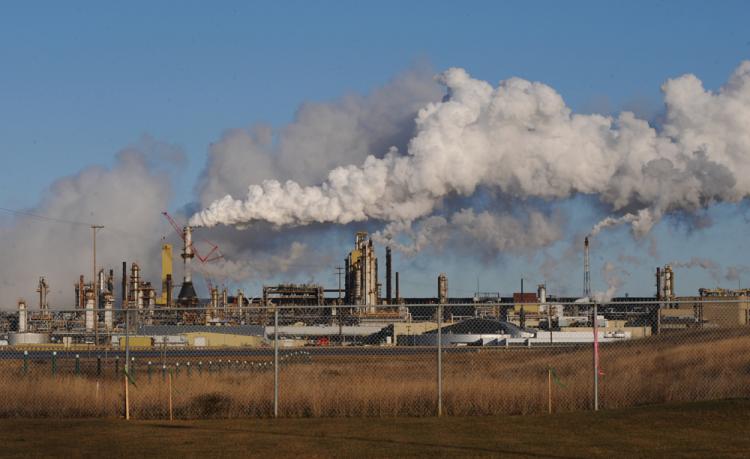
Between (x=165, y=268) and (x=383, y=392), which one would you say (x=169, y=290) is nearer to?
(x=165, y=268)

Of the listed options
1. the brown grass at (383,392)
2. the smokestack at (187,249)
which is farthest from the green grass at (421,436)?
the smokestack at (187,249)

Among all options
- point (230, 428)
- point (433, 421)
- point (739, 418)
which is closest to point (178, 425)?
point (230, 428)

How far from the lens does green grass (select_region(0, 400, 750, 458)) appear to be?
654 inches

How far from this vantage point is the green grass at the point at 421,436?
16609mm

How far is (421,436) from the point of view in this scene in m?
18.6

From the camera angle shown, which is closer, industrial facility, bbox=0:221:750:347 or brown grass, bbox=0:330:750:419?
brown grass, bbox=0:330:750:419

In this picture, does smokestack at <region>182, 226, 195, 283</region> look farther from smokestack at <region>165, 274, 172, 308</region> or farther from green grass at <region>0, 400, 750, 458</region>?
green grass at <region>0, 400, 750, 458</region>

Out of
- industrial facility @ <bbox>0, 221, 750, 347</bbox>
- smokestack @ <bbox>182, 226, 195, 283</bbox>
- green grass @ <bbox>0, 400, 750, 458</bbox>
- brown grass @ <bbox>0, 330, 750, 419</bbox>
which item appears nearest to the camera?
green grass @ <bbox>0, 400, 750, 458</bbox>

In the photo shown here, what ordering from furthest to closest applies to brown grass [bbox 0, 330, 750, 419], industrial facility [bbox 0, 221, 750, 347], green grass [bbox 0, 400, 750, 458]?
industrial facility [bbox 0, 221, 750, 347]
brown grass [bbox 0, 330, 750, 419]
green grass [bbox 0, 400, 750, 458]

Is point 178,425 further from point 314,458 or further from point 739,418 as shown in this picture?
point 739,418

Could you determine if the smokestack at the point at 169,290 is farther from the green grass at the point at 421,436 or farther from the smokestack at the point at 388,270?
the green grass at the point at 421,436

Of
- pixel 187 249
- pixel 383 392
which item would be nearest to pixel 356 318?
pixel 187 249

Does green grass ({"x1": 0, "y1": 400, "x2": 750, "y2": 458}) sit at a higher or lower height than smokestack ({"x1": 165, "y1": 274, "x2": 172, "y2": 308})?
lower

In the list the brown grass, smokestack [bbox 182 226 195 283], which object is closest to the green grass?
the brown grass
